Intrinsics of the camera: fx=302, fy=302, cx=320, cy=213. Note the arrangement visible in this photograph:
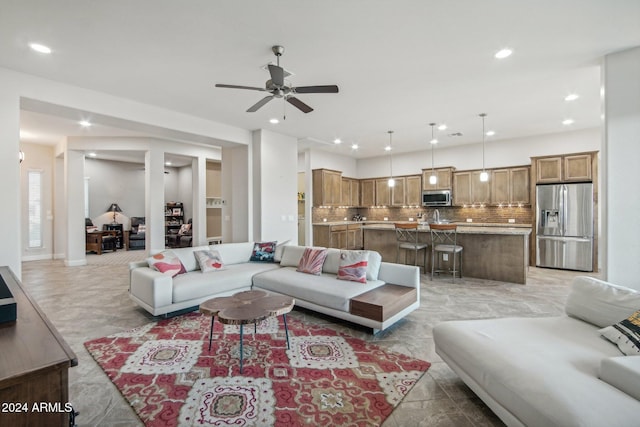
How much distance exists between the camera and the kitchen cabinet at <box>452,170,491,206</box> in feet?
25.4

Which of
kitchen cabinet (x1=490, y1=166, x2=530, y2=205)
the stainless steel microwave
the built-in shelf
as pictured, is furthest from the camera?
the built-in shelf

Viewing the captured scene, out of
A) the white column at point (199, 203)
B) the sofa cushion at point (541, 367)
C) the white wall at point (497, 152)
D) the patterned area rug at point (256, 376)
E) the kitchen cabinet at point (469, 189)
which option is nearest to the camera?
the sofa cushion at point (541, 367)

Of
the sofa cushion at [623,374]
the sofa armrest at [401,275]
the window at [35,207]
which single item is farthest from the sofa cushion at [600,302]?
the window at [35,207]

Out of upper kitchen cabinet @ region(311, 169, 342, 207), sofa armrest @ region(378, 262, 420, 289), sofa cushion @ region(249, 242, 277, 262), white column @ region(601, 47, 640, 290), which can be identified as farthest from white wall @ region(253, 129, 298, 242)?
white column @ region(601, 47, 640, 290)

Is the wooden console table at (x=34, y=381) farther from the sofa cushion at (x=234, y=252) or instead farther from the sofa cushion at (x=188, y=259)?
the sofa cushion at (x=234, y=252)

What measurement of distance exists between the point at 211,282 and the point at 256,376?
185cm

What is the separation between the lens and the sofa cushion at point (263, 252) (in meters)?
5.18

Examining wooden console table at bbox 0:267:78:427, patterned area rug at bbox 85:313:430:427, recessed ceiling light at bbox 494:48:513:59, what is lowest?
patterned area rug at bbox 85:313:430:427

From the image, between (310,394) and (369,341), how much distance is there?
1033mm

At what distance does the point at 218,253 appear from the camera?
15.5 ft

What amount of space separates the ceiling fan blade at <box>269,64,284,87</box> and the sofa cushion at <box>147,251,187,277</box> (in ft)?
9.01

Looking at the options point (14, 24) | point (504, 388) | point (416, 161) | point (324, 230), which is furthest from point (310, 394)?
point (416, 161)

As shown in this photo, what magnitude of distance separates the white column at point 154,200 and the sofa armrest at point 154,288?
382 cm

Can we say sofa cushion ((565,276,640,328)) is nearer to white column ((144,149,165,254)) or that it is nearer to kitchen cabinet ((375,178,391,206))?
kitchen cabinet ((375,178,391,206))
